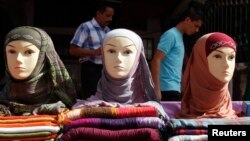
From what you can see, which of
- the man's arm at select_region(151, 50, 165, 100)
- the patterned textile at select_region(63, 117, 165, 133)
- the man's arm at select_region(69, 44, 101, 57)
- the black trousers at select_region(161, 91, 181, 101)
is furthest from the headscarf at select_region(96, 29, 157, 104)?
the man's arm at select_region(69, 44, 101, 57)

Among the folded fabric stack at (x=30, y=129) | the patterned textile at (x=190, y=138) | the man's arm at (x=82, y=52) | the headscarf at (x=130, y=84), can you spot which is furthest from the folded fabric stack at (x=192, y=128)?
the man's arm at (x=82, y=52)

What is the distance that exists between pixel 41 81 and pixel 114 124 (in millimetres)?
464

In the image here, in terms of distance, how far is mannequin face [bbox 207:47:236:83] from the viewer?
2.06 m

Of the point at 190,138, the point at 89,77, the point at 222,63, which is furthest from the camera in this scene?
the point at 89,77

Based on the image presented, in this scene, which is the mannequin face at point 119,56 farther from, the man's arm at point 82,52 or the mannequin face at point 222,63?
the man's arm at point 82,52

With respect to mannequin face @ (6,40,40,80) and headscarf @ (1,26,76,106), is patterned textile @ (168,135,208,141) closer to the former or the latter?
headscarf @ (1,26,76,106)

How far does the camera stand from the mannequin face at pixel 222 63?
2062 millimetres

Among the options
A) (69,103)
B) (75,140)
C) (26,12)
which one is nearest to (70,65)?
(26,12)

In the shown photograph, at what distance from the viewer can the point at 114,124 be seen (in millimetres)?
1841

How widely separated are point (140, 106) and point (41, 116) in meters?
0.38

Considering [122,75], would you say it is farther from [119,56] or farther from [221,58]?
[221,58]

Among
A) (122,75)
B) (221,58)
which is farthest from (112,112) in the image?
(221,58)

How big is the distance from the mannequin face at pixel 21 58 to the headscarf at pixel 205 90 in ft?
2.19

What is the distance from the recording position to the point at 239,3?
151 inches
